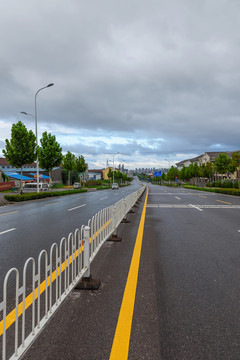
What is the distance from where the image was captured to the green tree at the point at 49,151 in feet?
97.6

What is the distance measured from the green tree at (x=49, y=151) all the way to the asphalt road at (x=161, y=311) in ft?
86.5

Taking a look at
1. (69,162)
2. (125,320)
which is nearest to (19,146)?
(125,320)

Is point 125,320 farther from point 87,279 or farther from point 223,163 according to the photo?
point 223,163

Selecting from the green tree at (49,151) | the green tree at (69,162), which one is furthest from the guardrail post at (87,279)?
the green tree at (69,162)

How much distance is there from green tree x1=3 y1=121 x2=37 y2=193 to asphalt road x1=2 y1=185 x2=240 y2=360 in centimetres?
2114

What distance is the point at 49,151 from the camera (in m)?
29.8

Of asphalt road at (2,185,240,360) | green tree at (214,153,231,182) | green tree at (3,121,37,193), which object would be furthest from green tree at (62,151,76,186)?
asphalt road at (2,185,240,360)

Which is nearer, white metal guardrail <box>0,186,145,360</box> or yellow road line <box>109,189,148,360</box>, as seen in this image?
white metal guardrail <box>0,186,145,360</box>

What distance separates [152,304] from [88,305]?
919mm

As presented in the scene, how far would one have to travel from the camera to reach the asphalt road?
2.36m

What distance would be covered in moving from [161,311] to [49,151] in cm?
2907

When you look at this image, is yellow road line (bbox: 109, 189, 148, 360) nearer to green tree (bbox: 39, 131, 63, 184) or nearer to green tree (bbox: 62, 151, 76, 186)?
green tree (bbox: 39, 131, 63, 184)

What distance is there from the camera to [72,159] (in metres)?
54.7

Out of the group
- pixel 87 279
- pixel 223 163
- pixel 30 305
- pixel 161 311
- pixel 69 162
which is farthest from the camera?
pixel 69 162
